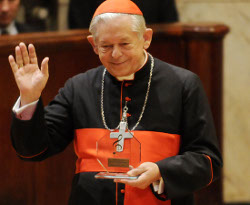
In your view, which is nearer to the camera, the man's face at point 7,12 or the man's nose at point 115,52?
the man's nose at point 115,52

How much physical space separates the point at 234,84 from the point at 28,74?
3262 millimetres

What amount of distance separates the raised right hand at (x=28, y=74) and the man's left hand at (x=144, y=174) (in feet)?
1.83

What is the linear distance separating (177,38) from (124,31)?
163 cm

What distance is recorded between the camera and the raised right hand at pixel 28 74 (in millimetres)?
2402

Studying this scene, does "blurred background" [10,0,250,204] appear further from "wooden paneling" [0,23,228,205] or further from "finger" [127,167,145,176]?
"finger" [127,167,145,176]

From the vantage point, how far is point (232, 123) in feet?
17.5

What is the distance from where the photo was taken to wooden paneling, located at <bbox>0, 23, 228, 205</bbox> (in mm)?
3633

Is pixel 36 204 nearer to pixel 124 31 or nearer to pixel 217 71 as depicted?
pixel 217 71

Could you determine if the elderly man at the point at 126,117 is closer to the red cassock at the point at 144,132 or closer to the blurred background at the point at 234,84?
the red cassock at the point at 144,132

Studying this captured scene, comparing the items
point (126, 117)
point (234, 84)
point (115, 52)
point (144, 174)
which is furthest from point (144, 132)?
point (234, 84)

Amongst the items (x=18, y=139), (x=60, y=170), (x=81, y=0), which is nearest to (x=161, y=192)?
(x=18, y=139)

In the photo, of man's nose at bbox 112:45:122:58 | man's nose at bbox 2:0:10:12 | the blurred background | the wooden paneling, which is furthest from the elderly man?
the blurred background

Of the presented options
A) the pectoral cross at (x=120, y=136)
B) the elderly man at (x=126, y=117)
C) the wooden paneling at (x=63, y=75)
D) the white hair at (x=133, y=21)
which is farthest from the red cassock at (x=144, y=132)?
the wooden paneling at (x=63, y=75)

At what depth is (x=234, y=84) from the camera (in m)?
5.33
